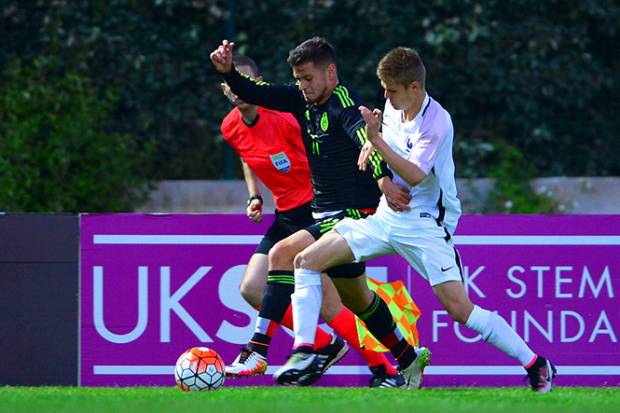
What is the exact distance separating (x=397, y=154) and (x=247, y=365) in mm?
1491

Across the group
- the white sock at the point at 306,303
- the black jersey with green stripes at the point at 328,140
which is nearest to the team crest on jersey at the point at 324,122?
the black jersey with green stripes at the point at 328,140

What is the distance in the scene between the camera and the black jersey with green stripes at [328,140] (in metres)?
7.48

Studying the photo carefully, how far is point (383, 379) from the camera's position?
26.0 feet

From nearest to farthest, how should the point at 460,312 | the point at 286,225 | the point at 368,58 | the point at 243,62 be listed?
1. the point at 460,312
2. the point at 286,225
3. the point at 243,62
4. the point at 368,58

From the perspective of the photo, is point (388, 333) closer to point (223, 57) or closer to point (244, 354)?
point (244, 354)

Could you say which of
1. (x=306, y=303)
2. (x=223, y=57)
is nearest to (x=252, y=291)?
(x=306, y=303)

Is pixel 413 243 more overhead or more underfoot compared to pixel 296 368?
more overhead

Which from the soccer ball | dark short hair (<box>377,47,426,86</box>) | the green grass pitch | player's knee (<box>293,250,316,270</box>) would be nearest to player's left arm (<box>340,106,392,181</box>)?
dark short hair (<box>377,47,426,86</box>)

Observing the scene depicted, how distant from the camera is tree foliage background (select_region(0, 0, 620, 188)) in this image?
1355 cm

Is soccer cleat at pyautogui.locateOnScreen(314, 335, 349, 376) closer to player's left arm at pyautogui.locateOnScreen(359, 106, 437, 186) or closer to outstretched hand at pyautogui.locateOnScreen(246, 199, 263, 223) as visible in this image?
outstretched hand at pyautogui.locateOnScreen(246, 199, 263, 223)

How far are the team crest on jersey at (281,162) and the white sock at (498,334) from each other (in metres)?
1.71

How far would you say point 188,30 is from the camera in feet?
45.5

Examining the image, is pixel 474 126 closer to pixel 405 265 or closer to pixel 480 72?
pixel 480 72

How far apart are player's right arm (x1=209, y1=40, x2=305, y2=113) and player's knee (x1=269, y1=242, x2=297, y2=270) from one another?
0.74m
